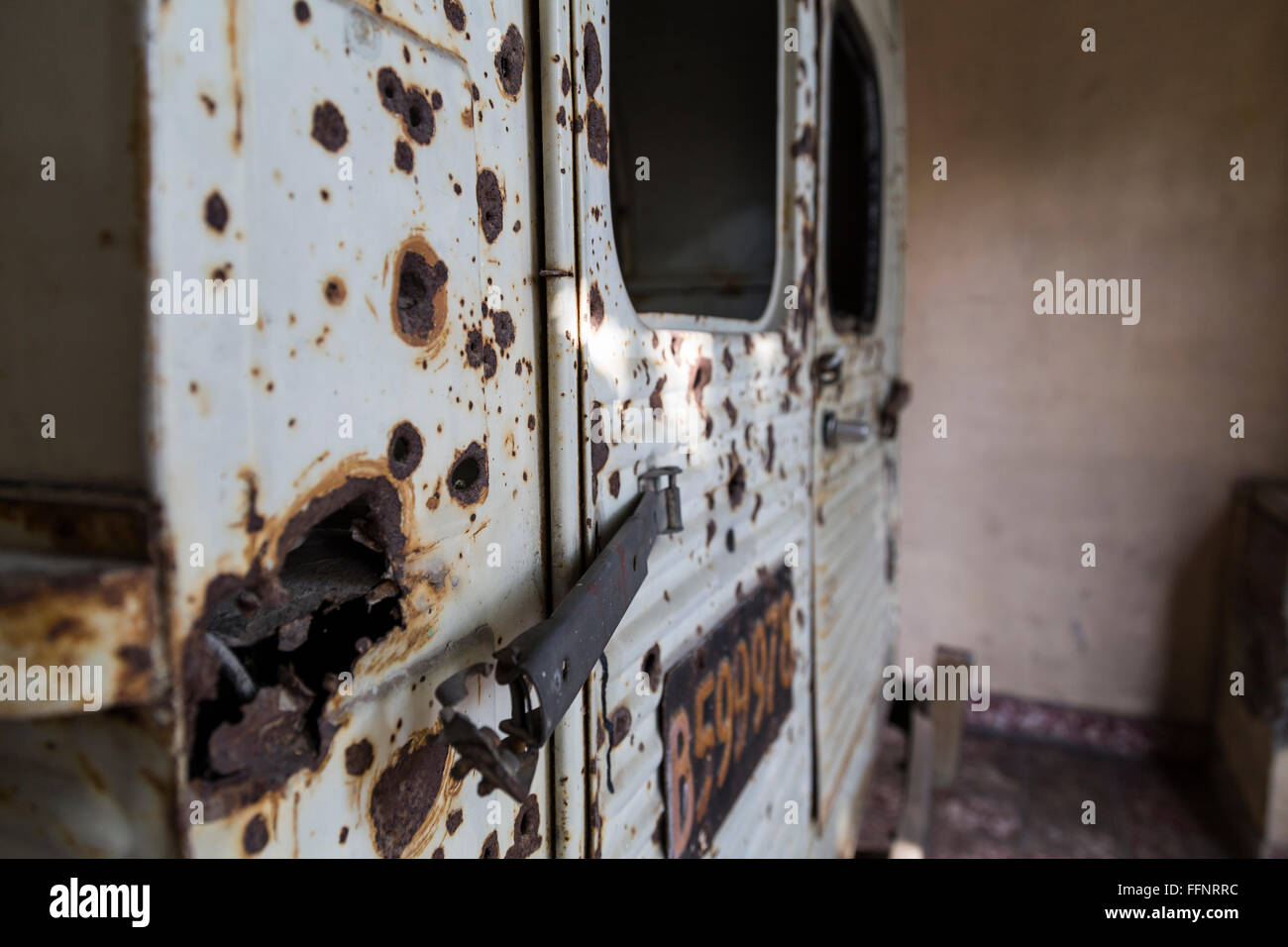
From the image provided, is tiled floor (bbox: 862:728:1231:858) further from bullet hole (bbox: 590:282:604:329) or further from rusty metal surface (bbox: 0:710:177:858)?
rusty metal surface (bbox: 0:710:177:858)

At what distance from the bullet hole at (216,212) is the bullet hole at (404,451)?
160 millimetres

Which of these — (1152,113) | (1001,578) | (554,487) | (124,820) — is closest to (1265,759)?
(1001,578)

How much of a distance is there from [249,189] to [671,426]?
1.84 feet

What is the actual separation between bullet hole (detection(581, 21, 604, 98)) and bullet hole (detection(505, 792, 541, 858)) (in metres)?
0.64

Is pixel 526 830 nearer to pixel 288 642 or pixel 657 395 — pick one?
pixel 288 642

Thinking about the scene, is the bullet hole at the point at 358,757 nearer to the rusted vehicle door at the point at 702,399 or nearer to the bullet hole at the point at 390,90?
the rusted vehicle door at the point at 702,399

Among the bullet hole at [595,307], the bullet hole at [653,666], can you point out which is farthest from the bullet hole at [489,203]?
the bullet hole at [653,666]

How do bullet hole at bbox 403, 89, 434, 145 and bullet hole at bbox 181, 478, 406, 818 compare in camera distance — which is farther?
bullet hole at bbox 403, 89, 434, 145

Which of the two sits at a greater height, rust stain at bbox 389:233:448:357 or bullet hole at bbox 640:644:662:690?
rust stain at bbox 389:233:448:357

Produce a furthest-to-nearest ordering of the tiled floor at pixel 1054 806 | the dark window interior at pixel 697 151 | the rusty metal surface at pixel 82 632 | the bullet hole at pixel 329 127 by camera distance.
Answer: the tiled floor at pixel 1054 806
the dark window interior at pixel 697 151
the bullet hole at pixel 329 127
the rusty metal surface at pixel 82 632

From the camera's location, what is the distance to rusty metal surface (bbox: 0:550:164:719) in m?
0.33

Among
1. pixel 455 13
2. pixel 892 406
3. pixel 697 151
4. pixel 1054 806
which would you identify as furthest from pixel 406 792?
pixel 1054 806

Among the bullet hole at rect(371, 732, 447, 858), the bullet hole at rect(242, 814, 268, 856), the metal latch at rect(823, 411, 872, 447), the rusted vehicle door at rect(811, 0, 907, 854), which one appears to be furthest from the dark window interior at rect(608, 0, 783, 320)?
the bullet hole at rect(242, 814, 268, 856)

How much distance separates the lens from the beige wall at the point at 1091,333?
289 cm
